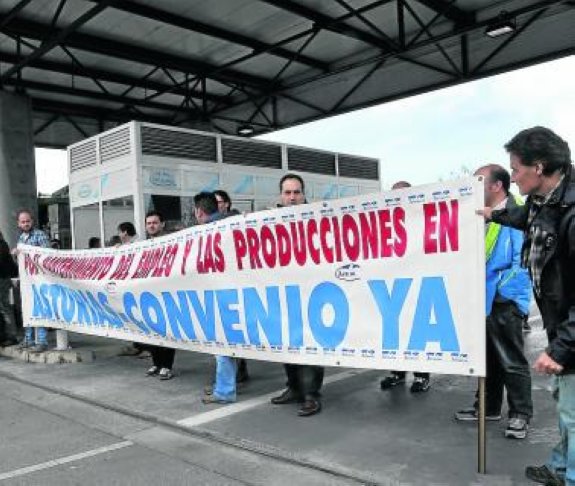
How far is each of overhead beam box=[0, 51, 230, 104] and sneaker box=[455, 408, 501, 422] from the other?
32.1 feet

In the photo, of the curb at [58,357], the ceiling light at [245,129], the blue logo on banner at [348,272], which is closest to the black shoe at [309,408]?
the blue logo on banner at [348,272]

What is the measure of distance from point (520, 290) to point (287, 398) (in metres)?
2.25

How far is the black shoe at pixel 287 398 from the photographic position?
539 cm

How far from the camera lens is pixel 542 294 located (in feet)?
9.62

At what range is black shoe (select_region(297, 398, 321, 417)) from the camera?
16.3 ft

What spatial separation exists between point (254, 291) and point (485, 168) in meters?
2.04

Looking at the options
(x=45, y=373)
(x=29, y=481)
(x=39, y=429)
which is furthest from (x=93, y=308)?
(x=29, y=481)

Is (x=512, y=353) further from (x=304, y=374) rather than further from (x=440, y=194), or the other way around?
(x=304, y=374)

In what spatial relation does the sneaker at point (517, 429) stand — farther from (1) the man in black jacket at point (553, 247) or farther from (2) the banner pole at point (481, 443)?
(1) the man in black jacket at point (553, 247)

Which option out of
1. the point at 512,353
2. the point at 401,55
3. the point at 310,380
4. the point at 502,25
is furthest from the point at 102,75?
the point at 512,353

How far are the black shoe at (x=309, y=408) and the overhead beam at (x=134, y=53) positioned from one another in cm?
805

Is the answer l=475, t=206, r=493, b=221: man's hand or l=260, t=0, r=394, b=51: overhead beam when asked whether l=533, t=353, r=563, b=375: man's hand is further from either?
l=260, t=0, r=394, b=51: overhead beam

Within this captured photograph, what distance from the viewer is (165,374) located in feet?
21.6

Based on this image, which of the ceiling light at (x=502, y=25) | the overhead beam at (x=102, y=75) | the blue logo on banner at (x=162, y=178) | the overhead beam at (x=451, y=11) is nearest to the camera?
the ceiling light at (x=502, y=25)
